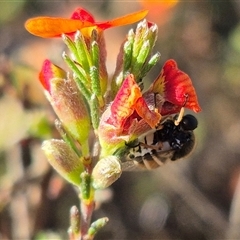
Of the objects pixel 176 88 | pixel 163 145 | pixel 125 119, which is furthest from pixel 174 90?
pixel 163 145

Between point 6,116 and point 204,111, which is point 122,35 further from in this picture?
point 6,116

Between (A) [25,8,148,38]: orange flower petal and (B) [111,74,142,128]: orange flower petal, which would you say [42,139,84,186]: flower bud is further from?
(A) [25,8,148,38]: orange flower petal

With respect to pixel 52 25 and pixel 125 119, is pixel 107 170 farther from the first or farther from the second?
pixel 52 25

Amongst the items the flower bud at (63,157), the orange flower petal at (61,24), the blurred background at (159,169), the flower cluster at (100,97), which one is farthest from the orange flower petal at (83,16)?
the blurred background at (159,169)

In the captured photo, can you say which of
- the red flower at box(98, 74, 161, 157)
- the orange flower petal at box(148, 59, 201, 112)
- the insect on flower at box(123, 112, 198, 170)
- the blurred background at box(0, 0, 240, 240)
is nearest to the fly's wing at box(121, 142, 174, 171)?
the insect on flower at box(123, 112, 198, 170)

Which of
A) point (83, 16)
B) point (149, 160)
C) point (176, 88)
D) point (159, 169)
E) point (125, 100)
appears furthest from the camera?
point (159, 169)

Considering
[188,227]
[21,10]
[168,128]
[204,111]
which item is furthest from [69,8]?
[168,128]
